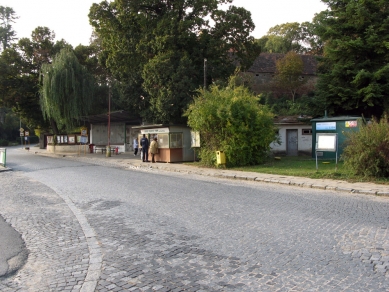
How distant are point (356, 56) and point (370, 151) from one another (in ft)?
39.9

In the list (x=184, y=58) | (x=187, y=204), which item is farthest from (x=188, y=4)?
(x=187, y=204)

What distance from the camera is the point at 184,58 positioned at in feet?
80.9

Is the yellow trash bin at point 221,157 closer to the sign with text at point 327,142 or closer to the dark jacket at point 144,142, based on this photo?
the sign with text at point 327,142

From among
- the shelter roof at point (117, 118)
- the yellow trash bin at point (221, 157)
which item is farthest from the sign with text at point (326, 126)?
the shelter roof at point (117, 118)

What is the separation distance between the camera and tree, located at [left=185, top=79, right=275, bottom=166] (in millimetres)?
18391

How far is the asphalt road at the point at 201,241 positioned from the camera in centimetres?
447

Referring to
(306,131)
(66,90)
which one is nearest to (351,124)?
(306,131)

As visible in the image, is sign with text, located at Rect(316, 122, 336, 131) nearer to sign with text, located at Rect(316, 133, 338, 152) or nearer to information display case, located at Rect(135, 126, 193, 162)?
sign with text, located at Rect(316, 133, 338, 152)

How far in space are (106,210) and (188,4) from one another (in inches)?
831

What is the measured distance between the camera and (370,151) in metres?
12.9

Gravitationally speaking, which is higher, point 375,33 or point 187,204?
point 375,33

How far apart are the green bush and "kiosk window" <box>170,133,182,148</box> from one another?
11.7 metres

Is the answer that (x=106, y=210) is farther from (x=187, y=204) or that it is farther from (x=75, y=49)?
(x=75, y=49)

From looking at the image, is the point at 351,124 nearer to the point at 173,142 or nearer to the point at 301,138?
the point at 301,138
